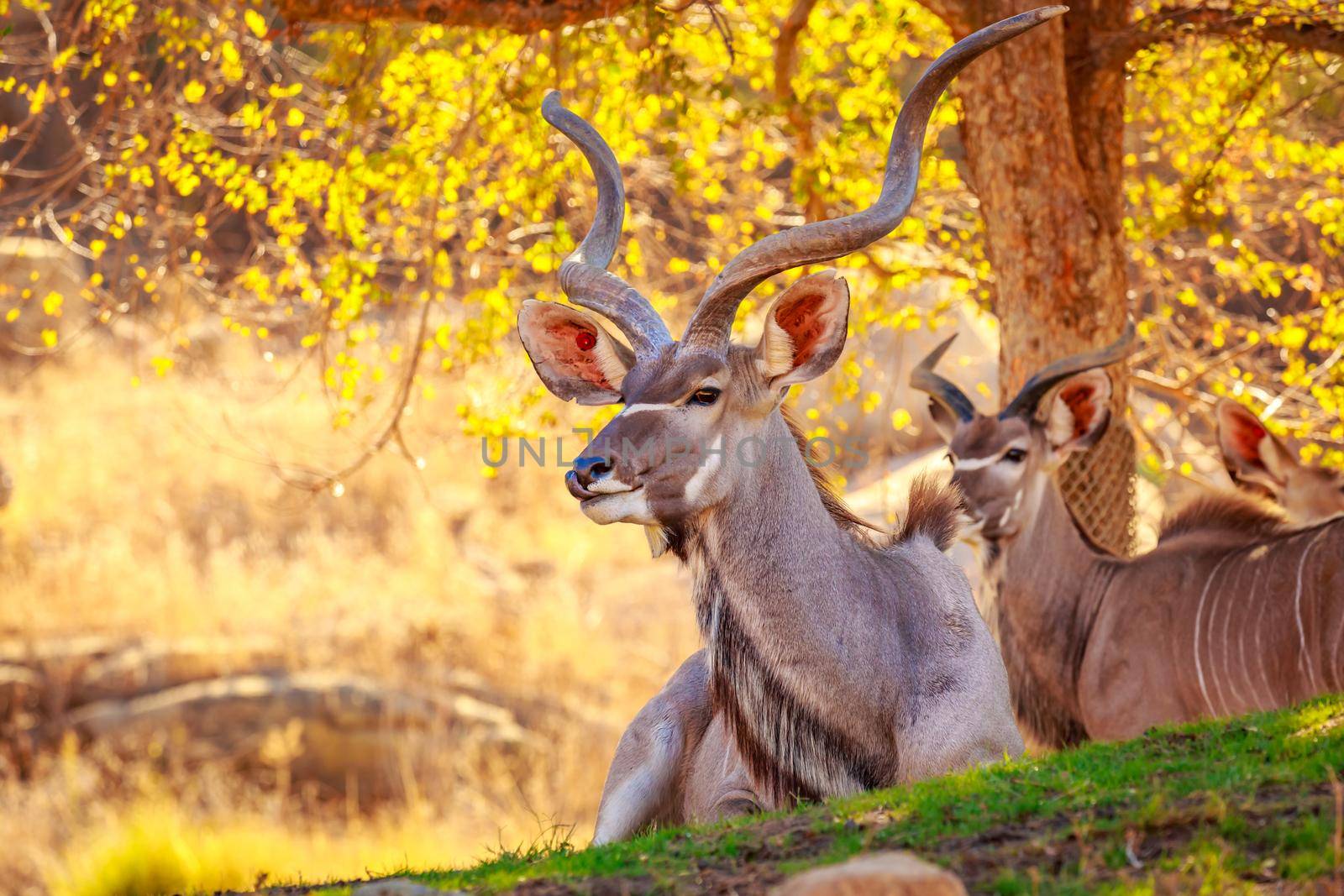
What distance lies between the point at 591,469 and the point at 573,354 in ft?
2.44

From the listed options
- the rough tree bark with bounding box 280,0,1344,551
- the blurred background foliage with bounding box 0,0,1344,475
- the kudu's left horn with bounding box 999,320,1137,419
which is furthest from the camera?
the blurred background foliage with bounding box 0,0,1344,475

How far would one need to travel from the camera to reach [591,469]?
3676mm

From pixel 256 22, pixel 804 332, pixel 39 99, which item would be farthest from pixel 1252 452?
pixel 39 99

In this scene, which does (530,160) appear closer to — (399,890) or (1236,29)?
(1236,29)

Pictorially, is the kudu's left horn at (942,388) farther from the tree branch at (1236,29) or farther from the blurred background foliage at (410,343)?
the tree branch at (1236,29)

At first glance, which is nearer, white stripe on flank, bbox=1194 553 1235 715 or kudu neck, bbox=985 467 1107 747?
white stripe on flank, bbox=1194 553 1235 715

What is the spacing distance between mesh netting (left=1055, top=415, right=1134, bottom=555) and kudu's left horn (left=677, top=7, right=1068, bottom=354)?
2.70 m

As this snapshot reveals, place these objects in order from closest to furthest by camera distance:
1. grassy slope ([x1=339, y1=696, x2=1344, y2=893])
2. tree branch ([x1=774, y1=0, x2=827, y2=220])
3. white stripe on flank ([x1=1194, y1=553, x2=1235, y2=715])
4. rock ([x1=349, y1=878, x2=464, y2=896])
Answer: grassy slope ([x1=339, y1=696, x2=1344, y2=893]), rock ([x1=349, y1=878, x2=464, y2=896]), white stripe on flank ([x1=1194, y1=553, x2=1235, y2=715]), tree branch ([x1=774, y1=0, x2=827, y2=220])

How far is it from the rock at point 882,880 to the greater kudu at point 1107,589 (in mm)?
3313

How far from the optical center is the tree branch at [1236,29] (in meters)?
5.94

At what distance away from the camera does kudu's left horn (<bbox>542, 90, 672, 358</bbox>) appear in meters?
4.10

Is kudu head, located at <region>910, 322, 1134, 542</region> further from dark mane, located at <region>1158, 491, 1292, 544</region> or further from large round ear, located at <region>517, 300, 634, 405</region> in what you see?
large round ear, located at <region>517, 300, 634, 405</region>

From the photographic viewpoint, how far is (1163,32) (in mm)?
6023

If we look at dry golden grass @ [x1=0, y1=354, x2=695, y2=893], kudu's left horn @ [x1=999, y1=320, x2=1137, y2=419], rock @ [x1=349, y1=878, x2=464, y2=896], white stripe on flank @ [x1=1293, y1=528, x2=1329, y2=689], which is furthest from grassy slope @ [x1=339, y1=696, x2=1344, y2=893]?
dry golden grass @ [x1=0, y1=354, x2=695, y2=893]
